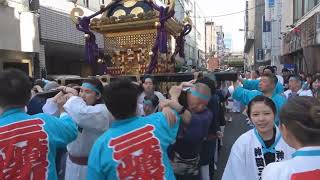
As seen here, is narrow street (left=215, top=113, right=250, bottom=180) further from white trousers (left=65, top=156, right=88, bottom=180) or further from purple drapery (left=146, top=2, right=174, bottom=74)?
white trousers (left=65, top=156, right=88, bottom=180)

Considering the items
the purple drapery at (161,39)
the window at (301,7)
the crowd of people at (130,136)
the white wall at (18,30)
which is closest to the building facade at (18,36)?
the white wall at (18,30)

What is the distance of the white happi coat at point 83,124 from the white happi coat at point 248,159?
1020 mm

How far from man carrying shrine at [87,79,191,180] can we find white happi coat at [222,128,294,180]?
508 millimetres

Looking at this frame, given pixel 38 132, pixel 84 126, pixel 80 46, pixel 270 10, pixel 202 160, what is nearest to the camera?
pixel 38 132

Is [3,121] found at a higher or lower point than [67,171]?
higher

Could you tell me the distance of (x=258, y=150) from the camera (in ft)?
8.71

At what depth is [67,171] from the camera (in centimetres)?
360

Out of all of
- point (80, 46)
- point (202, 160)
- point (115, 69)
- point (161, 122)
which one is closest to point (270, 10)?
point (80, 46)

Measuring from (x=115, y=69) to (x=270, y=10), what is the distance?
21956 mm

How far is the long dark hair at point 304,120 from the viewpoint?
1.59 meters

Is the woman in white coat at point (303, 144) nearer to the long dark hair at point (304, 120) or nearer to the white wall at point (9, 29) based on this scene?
the long dark hair at point (304, 120)

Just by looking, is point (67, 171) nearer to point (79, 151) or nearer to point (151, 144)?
point (79, 151)

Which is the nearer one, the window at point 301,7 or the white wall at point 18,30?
the white wall at point 18,30

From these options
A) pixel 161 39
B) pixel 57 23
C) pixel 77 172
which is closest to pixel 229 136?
pixel 161 39
